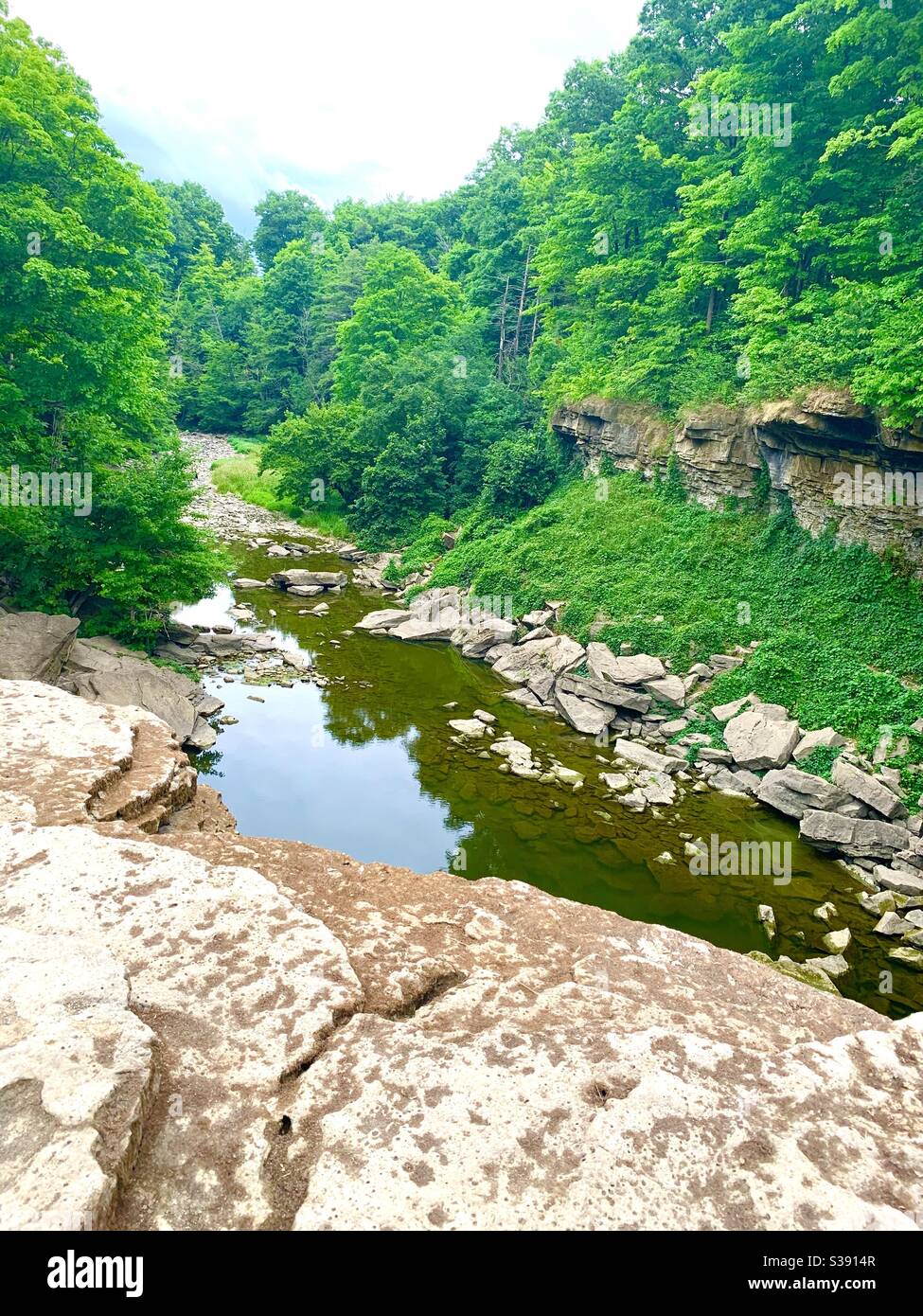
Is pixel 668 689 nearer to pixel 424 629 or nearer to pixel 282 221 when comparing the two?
pixel 424 629

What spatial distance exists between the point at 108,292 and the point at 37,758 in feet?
44.3

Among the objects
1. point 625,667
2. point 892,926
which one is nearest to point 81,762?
point 892,926

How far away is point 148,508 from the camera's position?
1433 cm

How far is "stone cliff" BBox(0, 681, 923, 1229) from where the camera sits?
2.40 metres

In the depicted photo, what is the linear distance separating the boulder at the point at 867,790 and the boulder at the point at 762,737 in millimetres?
1093

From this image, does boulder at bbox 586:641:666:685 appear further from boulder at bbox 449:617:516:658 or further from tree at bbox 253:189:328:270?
tree at bbox 253:189:328:270

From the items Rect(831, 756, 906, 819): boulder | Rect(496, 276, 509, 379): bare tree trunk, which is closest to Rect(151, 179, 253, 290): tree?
Rect(496, 276, 509, 379): bare tree trunk

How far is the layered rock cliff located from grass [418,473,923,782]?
0.58 m

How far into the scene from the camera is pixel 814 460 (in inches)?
635

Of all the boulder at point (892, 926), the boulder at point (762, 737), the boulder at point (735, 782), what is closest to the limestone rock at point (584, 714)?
the boulder at point (762, 737)

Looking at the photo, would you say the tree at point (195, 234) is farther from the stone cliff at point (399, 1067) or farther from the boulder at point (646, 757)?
the stone cliff at point (399, 1067)

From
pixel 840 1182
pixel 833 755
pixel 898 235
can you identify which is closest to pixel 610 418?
pixel 898 235

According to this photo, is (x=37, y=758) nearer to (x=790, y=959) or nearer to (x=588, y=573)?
(x=790, y=959)

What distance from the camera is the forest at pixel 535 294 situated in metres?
13.4
